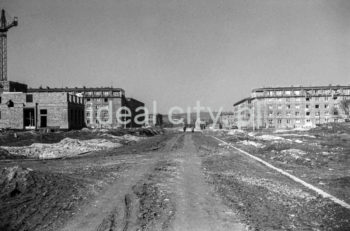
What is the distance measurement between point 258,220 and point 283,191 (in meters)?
3.39

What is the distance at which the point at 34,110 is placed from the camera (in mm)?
48062

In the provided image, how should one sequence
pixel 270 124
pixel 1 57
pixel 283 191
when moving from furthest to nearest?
pixel 270 124 < pixel 1 57 < pixel 283 191

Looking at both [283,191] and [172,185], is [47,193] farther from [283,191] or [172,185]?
[283,191]

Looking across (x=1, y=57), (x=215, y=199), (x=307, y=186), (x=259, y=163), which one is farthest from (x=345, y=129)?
(x=1, y=57)

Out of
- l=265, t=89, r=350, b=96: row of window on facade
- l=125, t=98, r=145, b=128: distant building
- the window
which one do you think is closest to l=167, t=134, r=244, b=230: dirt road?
the window

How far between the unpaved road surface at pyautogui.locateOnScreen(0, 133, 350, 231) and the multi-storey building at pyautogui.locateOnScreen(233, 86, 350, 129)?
86280mm

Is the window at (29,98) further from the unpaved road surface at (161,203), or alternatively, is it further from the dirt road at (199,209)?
the dirt road at (199,209)

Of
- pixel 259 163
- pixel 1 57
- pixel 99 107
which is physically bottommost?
pixel 259 163

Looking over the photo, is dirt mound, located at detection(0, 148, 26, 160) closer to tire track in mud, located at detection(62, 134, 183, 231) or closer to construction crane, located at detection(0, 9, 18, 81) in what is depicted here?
tire track in mud, located at detection(62, 134, 183, 231)

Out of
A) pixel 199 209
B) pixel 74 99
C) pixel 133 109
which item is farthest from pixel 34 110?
pixel 133 109

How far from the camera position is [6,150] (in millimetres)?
20734

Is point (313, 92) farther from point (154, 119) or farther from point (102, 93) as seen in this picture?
point (154, 119)

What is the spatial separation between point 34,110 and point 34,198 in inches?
1709

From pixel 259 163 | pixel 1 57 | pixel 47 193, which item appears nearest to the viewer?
pixel 47 193
